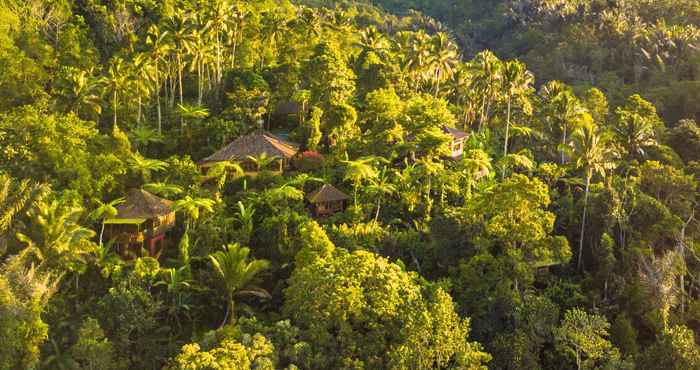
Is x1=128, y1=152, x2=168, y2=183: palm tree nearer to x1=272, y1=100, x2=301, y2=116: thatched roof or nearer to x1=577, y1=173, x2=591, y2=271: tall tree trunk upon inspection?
x1=272, y1=100, x2=301, y2=116: thatched roof

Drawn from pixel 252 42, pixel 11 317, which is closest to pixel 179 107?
pixel 252 42

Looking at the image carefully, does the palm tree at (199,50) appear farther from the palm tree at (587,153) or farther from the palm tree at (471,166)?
the palm tree at (587,153)

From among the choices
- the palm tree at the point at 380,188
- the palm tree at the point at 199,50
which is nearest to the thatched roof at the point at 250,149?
the palm tree at the point at 380,188

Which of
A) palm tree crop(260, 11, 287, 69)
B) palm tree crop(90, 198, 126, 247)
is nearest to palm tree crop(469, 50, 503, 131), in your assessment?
palm tree crop(260, 11, 287, 69)

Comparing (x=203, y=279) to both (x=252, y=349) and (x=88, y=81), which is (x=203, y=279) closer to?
(x=252, y=349)

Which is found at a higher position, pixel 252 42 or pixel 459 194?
pixel 252 42
